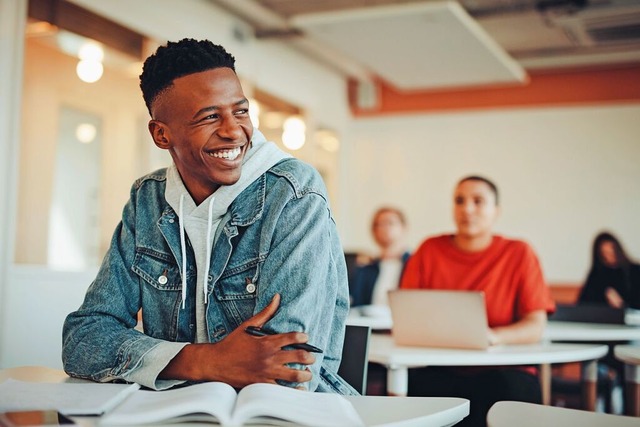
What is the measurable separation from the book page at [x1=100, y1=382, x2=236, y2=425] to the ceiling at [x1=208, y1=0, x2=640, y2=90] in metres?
4.56

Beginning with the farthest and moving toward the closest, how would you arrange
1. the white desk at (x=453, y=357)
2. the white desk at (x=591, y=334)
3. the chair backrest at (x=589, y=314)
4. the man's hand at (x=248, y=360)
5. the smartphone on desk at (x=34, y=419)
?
1. the chair backrest at (x=589, y=314)
2. the white desk at (x=591, y=334)
3. the white desk at (x=453, y=357)
4. the man's hand at (x=248, y=360)
5. the smartphone on desk at (x=34, y=419)

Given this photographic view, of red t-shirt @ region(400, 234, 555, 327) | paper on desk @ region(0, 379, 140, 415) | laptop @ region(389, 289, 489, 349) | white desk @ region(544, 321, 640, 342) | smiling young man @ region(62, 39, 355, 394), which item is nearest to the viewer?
paper on desk @ region(0, 379, 140, 415)

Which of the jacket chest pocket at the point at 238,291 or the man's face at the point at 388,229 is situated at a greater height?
the man's face at the point at 388,229

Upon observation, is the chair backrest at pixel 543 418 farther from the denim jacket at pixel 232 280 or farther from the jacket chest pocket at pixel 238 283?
the jacket chest pocket at pixel 238 283

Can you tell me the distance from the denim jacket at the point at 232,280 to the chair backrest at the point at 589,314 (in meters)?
2.50

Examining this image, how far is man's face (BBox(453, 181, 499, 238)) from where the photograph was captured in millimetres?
3273

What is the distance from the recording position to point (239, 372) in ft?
4.53

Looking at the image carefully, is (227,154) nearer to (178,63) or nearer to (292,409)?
(178,63)

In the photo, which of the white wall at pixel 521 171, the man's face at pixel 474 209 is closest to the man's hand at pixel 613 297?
the man's face at pixel 474 209

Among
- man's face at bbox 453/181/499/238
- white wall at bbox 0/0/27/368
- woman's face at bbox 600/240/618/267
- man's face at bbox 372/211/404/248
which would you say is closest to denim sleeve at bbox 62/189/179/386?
man's face at bbox 453/181/499/238

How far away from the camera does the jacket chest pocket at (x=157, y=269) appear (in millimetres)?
1656

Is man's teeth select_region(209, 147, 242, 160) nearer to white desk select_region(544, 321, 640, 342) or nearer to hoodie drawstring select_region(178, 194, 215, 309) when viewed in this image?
hoodie drawstring select_region(178, 194, 215, 309)

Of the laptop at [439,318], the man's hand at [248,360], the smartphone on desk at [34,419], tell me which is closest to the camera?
the smartphone on desk at [34,419]

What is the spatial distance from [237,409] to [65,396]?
368mm
